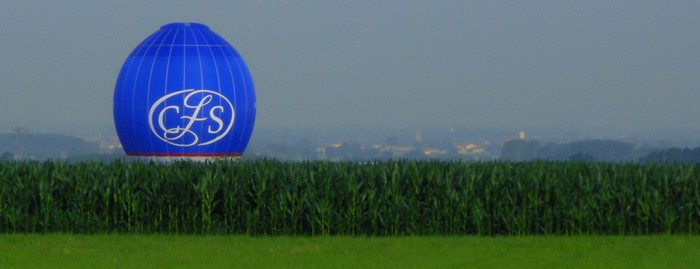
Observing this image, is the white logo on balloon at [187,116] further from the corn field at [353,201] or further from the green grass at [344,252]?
the green grass at [344,252]

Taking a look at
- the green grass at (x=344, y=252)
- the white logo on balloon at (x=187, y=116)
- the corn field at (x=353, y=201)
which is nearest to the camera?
the green grass at (x=344, y=252)

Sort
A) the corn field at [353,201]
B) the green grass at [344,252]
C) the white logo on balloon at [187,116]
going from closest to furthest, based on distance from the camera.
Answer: the green grass at [344,252]
the corn field at [353,201]
the white logo on balloon at [187,116]

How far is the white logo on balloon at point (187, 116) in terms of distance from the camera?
29875 mm

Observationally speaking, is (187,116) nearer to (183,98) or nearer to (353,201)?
(183,98)

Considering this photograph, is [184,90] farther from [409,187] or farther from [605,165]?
[605,165]

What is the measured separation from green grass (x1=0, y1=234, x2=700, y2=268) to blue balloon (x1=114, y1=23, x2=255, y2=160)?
291 inches

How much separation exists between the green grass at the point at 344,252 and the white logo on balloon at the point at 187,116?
734cm

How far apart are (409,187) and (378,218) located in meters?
1.04

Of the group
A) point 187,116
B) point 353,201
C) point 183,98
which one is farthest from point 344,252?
point 183,98

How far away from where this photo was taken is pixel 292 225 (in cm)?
2373

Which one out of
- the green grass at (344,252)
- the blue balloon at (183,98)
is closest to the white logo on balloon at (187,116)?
the blue balloon at (183,98)

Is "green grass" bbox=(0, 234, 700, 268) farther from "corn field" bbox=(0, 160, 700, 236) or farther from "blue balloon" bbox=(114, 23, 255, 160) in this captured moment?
"blue balloon" bbox=(114, 23, 255, 160)

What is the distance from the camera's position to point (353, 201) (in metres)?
23.8

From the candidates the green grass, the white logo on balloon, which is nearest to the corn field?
the green grass
